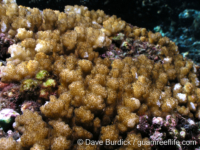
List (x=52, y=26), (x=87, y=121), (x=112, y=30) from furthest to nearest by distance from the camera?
(x=112, y=30) < (x=52, y=26) < (x=87, y=121)

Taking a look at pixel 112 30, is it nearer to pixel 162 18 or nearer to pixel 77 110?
pixel 77 110

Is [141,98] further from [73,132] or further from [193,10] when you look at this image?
[193,10]

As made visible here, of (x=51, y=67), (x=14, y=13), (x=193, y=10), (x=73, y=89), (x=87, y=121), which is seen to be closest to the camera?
(x=87, y=121)

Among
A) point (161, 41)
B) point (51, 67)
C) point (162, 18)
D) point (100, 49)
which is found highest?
point (162, 18)

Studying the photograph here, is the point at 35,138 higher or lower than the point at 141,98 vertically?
lower

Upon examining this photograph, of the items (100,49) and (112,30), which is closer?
(100,49)

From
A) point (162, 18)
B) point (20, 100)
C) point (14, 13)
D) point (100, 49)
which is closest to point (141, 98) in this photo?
point (100, 49)

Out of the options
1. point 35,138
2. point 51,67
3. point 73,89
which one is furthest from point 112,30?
point 35,138
